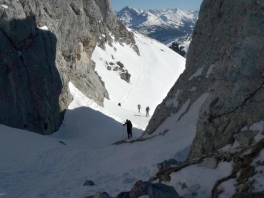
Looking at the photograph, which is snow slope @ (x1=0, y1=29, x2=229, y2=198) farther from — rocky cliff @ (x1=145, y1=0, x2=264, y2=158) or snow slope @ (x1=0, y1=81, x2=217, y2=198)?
rocky cliff @ (x1=145, y1=0, x2=264, y2=158)

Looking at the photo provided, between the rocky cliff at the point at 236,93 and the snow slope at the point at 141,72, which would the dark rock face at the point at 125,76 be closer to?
the snow slope at the point at 141,72

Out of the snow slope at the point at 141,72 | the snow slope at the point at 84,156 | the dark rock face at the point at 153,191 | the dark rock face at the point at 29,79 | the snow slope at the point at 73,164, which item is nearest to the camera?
the dark rock face at the point at 153,191

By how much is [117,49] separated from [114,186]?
215ft

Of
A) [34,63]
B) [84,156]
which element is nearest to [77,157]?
[84,156]

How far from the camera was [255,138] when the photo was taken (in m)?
10.9

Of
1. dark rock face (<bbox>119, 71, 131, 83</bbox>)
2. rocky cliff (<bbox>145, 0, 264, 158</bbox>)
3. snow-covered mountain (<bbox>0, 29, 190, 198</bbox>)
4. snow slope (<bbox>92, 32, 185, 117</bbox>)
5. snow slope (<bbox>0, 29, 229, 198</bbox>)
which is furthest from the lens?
dark rock face (<bbox>119, 71, 131, 83</bbox>)

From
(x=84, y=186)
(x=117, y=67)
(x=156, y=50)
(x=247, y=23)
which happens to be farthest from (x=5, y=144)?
(x=156, y=50)

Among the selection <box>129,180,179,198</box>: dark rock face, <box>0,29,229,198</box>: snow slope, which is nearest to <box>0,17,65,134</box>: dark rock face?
<box>0,29,229,198</box>: snow slope

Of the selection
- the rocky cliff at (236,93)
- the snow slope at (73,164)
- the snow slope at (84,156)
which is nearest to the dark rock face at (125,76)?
the snow slope at (84,156)

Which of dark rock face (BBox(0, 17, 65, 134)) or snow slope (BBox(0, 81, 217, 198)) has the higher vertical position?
dark rock face (BBox(0, 17, 65, 134))

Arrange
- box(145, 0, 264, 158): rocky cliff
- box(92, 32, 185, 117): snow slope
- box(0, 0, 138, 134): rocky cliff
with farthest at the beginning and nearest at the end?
box(92, 32, 185, 117): snow slope → box(0, 0, 138, 134): rocky cliff → box(145, 0, 264, 158): rocky cliff

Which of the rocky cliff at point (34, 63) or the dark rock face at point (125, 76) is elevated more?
the dark rock face at point (125, 76)

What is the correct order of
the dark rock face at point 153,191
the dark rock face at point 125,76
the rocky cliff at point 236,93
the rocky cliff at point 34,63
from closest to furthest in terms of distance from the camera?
the dark rock face at point 153,191 < the rocky cliff at point 236,93 < the rocky cliff at point 34,63 < the dark rock face at point 125,76

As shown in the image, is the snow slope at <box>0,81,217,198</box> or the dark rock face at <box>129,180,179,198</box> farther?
the snow slope at <box>0,81,217,198</box>
